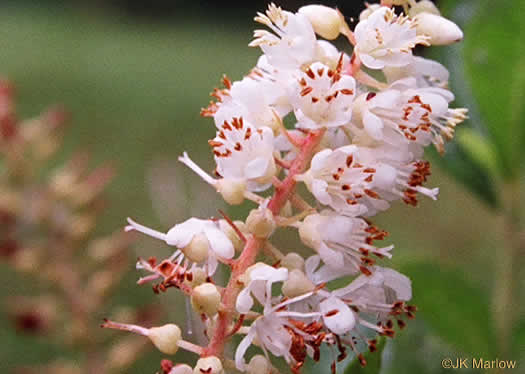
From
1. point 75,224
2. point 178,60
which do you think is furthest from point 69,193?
point 178,60

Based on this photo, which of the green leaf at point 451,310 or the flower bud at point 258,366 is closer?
the flower bud at point 258,366

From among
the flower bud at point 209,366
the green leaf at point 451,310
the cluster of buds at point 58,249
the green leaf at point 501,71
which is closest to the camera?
the flower bud at point 209,366

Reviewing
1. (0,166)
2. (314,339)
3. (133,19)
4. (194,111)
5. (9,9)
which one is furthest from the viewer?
(133,19)

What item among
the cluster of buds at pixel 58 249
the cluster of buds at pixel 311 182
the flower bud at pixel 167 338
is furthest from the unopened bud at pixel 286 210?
the cluster of buds at pixel 58 249

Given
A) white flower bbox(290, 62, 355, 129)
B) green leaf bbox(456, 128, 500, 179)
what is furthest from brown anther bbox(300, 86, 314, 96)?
green leaf bbox(456, 128, 500, 179)

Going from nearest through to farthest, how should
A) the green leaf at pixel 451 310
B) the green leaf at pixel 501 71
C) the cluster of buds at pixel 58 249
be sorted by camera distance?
the green leaf at pixel 501 71, the green leaf at pixel 451 310, the cluster of buds at pixel 58 249

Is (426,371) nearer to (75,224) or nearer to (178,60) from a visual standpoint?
(75,224)

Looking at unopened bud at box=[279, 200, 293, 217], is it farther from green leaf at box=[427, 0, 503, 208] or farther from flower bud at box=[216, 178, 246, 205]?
green leaf at box=[427, 0, 503, 208]

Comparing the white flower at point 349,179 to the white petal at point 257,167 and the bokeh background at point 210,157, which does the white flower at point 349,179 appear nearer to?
the white petal at point 257,167
